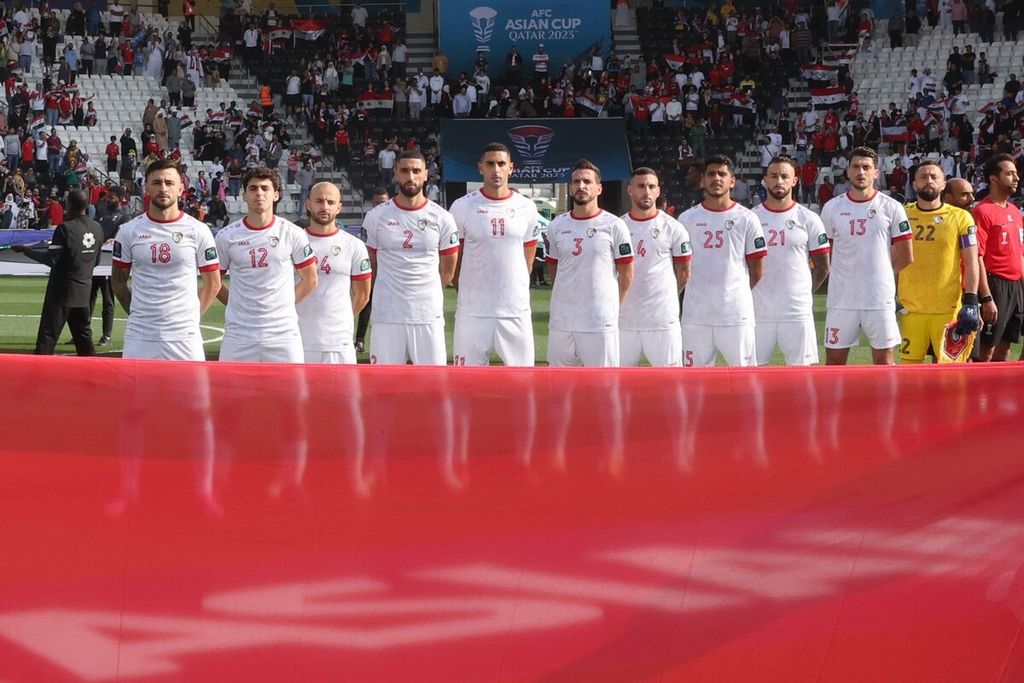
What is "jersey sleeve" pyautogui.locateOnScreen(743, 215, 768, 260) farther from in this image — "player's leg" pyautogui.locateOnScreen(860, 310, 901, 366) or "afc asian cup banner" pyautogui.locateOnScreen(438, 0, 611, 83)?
"afc asian cup banner" pyautogui.locateOnScreen(438, 0, 611, 83)

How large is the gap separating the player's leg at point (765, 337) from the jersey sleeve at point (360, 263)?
3.00m

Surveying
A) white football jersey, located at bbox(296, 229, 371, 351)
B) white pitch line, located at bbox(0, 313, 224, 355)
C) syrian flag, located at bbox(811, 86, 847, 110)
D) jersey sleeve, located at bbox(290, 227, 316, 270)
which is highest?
syrian flag, located at bbox(811, 86, 847, 110)

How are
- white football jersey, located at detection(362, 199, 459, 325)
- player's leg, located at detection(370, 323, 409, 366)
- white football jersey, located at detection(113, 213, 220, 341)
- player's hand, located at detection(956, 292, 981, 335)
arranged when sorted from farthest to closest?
player's hand, located at detection(956, 292, 981, 335)
player's leg, located at detection(370, 323, 409, 366)
white football jersey, located at detection(362, 199, 459, 325)
white football jersey, located at detection(113, 213, 220, 341)

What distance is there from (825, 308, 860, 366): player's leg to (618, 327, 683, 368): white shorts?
1.30 meters

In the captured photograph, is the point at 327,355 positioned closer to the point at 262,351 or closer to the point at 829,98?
the point at 262,351

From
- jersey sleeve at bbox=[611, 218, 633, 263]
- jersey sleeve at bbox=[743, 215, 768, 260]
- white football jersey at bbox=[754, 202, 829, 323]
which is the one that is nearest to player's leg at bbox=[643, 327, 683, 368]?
jersey sleeve at bbox=[611, 218, 633, 263]

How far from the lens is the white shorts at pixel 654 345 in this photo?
9312mm

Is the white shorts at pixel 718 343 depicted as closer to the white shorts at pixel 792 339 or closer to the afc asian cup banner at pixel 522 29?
the white shorts at pixel 792 339

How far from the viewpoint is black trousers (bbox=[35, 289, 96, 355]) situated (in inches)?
479

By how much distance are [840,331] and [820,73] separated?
92.3 feet

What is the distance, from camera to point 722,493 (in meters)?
4.17

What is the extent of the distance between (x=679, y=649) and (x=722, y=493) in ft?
1.65

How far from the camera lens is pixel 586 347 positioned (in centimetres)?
911

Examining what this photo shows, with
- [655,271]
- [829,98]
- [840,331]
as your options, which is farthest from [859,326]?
[829,98]
